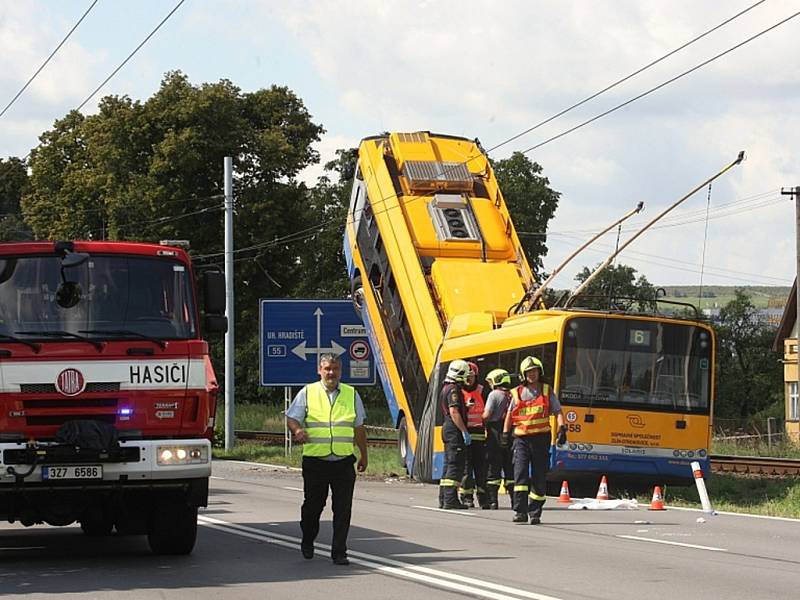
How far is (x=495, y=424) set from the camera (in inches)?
782

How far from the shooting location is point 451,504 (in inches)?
775

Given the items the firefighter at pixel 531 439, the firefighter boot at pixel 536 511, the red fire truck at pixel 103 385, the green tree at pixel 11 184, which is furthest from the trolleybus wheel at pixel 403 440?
the green tree at pixel 11 184

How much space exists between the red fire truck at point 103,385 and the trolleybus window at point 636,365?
33.4 ft

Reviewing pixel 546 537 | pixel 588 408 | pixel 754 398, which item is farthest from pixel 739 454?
pixel 754 398

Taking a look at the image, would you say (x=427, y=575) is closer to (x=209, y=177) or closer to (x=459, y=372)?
(x=459, y=372)

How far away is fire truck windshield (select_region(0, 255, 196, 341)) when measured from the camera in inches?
507

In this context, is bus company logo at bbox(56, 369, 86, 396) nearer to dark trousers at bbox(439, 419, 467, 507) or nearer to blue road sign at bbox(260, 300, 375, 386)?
dark trousers at bbox(439, 419, 467, 507)

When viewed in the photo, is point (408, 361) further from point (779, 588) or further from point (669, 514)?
point (779, 588)

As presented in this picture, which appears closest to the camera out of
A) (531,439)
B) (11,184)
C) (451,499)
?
(531,439)

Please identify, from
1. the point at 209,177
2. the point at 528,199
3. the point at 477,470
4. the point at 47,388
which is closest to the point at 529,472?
the point at 477,470

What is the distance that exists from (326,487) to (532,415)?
506 centimetres

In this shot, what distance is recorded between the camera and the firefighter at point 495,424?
1970 centimetres

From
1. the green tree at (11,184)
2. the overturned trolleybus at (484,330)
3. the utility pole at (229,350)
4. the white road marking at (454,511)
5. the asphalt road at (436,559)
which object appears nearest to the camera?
the asphalt road at (436,559)

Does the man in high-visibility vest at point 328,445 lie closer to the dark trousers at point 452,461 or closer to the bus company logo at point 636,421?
the dark trousers at point 452,461
